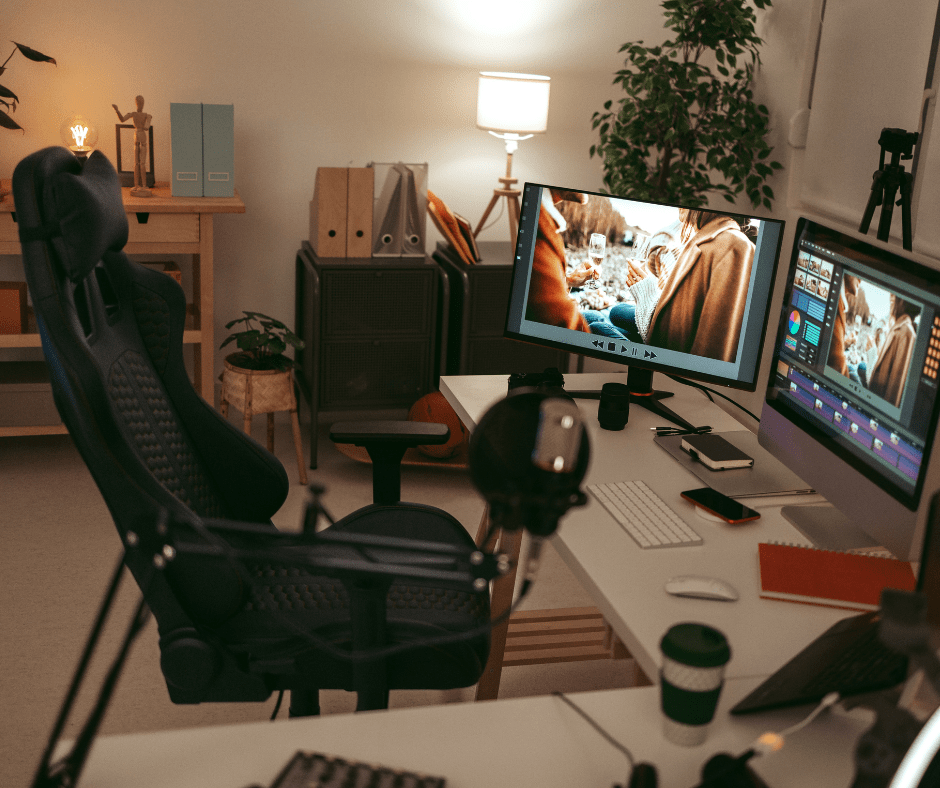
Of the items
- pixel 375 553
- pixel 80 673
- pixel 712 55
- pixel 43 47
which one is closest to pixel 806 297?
pixel 375 553

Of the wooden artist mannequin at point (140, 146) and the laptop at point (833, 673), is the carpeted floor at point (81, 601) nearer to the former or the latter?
the wooden artist mannequin at point (140, 146)

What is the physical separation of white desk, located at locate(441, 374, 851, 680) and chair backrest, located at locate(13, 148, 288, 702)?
0.49 meters

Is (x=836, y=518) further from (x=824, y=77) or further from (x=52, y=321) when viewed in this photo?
(x=824, y=77)

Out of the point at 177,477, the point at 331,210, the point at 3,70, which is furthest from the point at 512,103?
the point at 177,477

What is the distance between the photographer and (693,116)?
341 centimetres

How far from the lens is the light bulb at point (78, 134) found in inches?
132

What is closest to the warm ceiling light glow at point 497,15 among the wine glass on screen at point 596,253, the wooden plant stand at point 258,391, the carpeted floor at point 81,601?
the wooden plant stand at point 258,391

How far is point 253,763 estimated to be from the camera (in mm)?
1054

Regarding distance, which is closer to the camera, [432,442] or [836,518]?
[836,518]

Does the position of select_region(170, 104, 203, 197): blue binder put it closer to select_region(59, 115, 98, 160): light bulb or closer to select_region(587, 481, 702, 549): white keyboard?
select_region(59, 115, 98, 160): light bulb

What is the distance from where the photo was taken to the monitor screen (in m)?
1.99

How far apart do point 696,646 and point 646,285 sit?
1.15 meters

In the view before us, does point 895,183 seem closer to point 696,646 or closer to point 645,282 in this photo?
point 645,282

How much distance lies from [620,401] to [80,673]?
4.74 feet
